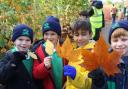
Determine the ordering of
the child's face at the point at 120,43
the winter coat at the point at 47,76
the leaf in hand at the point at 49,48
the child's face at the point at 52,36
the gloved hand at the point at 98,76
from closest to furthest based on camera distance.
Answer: the gloved hand at the point at 98,76
the child's face at the point at 120,43
the leaf in hand at the point at 49,48
the winter coat at the point at 47,76
the child's face at the point at 52,36

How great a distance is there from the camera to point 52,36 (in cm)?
415

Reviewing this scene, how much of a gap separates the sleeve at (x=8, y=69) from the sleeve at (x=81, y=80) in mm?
677

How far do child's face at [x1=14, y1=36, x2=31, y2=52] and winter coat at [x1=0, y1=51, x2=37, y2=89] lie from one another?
138mm

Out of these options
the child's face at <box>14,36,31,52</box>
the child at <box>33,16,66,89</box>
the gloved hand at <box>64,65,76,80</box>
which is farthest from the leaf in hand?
the gloved hand at <box>64,65,76,80</box>

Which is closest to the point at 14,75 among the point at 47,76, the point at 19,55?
the point at 19,55

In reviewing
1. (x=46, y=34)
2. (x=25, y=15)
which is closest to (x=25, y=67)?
(x=46, y=34)

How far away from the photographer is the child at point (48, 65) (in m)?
3.80

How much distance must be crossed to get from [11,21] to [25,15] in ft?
1.63

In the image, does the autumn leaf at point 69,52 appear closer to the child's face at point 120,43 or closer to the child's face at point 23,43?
the child's face at point 120,43

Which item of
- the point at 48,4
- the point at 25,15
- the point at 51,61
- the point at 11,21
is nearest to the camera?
the point at 51,61

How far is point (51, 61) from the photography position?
379 cm

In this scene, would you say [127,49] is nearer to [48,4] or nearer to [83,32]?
[83,32]

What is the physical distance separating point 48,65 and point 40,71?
0.11 metres

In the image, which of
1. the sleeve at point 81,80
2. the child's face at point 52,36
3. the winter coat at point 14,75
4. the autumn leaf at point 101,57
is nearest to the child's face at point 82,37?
the child's face at point 52,36
